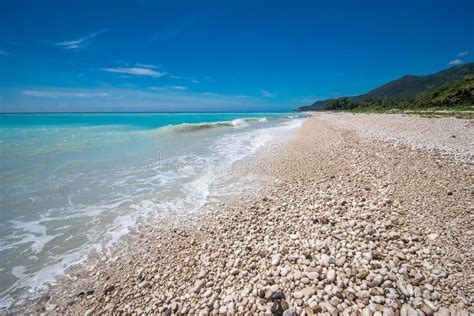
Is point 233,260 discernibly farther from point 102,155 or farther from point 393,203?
point 102,155

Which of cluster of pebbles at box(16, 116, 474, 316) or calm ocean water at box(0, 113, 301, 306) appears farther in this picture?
calm ocean water at box(0, 113, 301, 306)

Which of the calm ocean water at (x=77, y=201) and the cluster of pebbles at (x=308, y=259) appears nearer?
the cluster of pebbles at (x=308, y=259)

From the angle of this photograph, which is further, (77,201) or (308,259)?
(77,201)

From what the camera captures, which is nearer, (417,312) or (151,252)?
(417,312)

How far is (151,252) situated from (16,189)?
737cm

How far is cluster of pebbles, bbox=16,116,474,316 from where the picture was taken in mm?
2326

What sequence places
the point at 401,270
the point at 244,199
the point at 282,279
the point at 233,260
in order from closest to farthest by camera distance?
the point at 401,270 → the point at 282,279 → the point at 233,260 → the point at 244,199

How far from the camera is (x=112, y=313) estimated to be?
2.87m

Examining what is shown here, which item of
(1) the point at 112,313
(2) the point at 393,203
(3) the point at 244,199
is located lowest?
(1) the point at 112,313

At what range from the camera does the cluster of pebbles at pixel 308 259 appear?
2.33 m

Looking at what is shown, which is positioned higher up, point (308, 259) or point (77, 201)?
point (308, 259)

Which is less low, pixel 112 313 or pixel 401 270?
pixel 401 270

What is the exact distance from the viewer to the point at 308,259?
9.70ft

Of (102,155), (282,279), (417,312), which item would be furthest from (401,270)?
(102,155)
